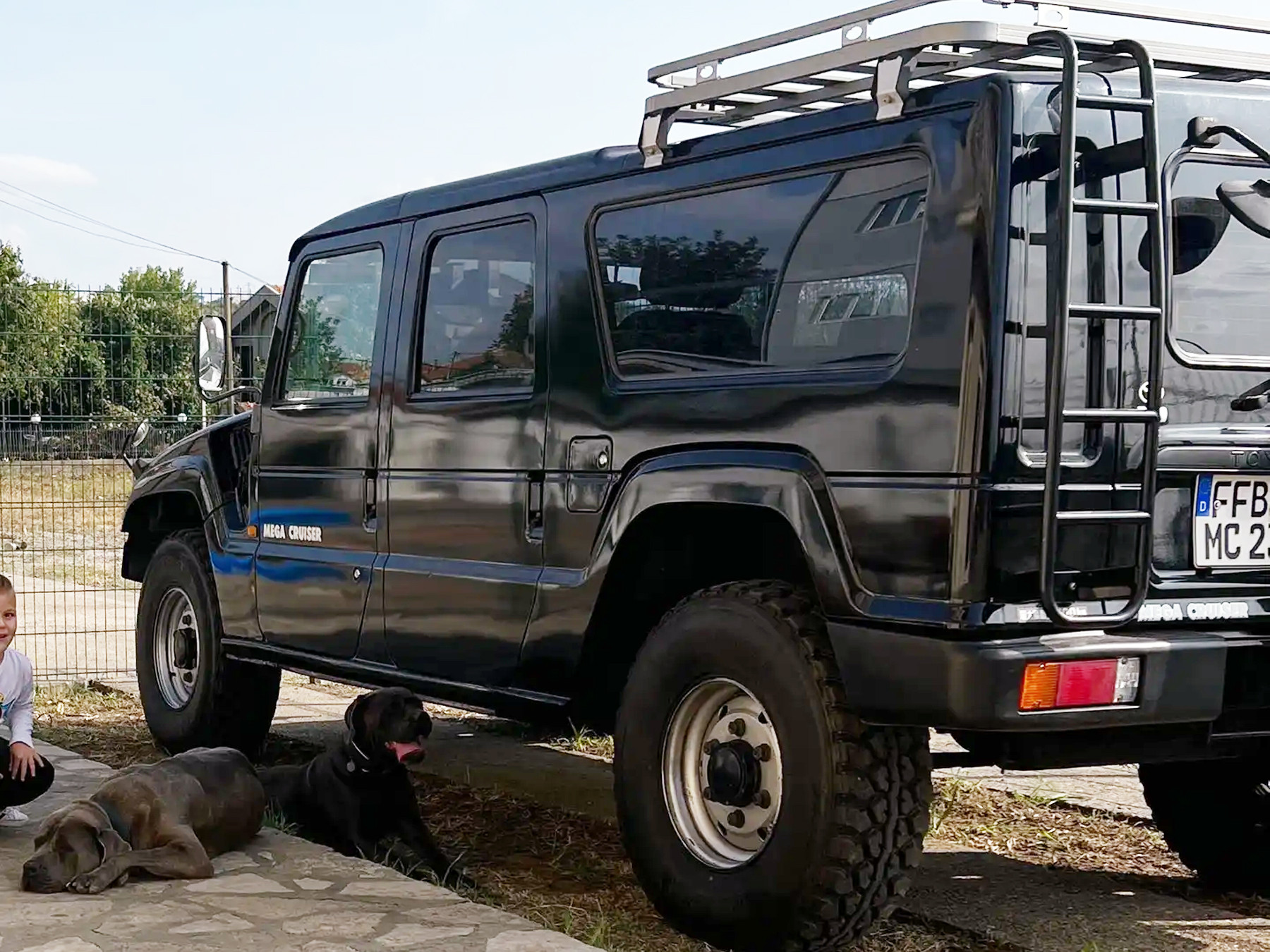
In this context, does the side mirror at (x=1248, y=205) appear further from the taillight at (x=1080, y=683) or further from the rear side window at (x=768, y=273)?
the taillight at (x=1080, y=683)

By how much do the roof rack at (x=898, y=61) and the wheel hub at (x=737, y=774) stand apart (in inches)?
67.5

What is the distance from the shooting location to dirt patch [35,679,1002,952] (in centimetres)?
465

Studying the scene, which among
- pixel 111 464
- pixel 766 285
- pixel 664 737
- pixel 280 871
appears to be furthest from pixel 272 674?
pixel 111 464

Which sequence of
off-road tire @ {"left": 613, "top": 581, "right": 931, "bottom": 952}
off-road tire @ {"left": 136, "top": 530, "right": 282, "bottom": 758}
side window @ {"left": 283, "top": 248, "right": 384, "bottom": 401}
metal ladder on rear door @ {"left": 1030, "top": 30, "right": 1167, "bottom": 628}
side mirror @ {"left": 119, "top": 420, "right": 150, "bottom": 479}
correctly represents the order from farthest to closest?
1. side mirror @ {"left": 119, "top": 420, "right": 150, "bottom": 479}
2. off-road tire @ {"left": 136, "top": 530, "right": 282, "bottom": 758}
3. side window @ {"left": 283, "top": 248, "right": 384, "bottom": 401}
4. off-road tire @ {"left": 613, "top": 581, "right": 931, "bottom": 952}
5. metal ladder on rear door @ {"left": 1030, "top": 30, "right": 1167, "bottom": 628}

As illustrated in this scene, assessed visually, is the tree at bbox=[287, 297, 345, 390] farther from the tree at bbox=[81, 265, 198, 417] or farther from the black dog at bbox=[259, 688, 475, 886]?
the tree at bbox=[81, 265, 198, 417]

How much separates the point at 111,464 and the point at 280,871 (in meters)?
6.89

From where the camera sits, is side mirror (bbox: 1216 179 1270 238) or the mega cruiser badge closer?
side mirror (bbox: 1216 179 1270 238)

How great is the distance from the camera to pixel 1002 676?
375cm

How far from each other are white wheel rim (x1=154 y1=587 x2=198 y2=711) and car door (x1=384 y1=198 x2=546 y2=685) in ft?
→ 6.63

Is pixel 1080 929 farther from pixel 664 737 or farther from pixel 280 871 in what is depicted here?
pixel 280 871

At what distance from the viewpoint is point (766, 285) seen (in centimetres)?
454

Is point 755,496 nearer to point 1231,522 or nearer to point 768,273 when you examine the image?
point 768,273

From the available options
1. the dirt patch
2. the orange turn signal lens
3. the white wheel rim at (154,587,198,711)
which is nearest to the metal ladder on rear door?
the orange turn signal lens

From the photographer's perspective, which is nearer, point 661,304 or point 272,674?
point 661,304
